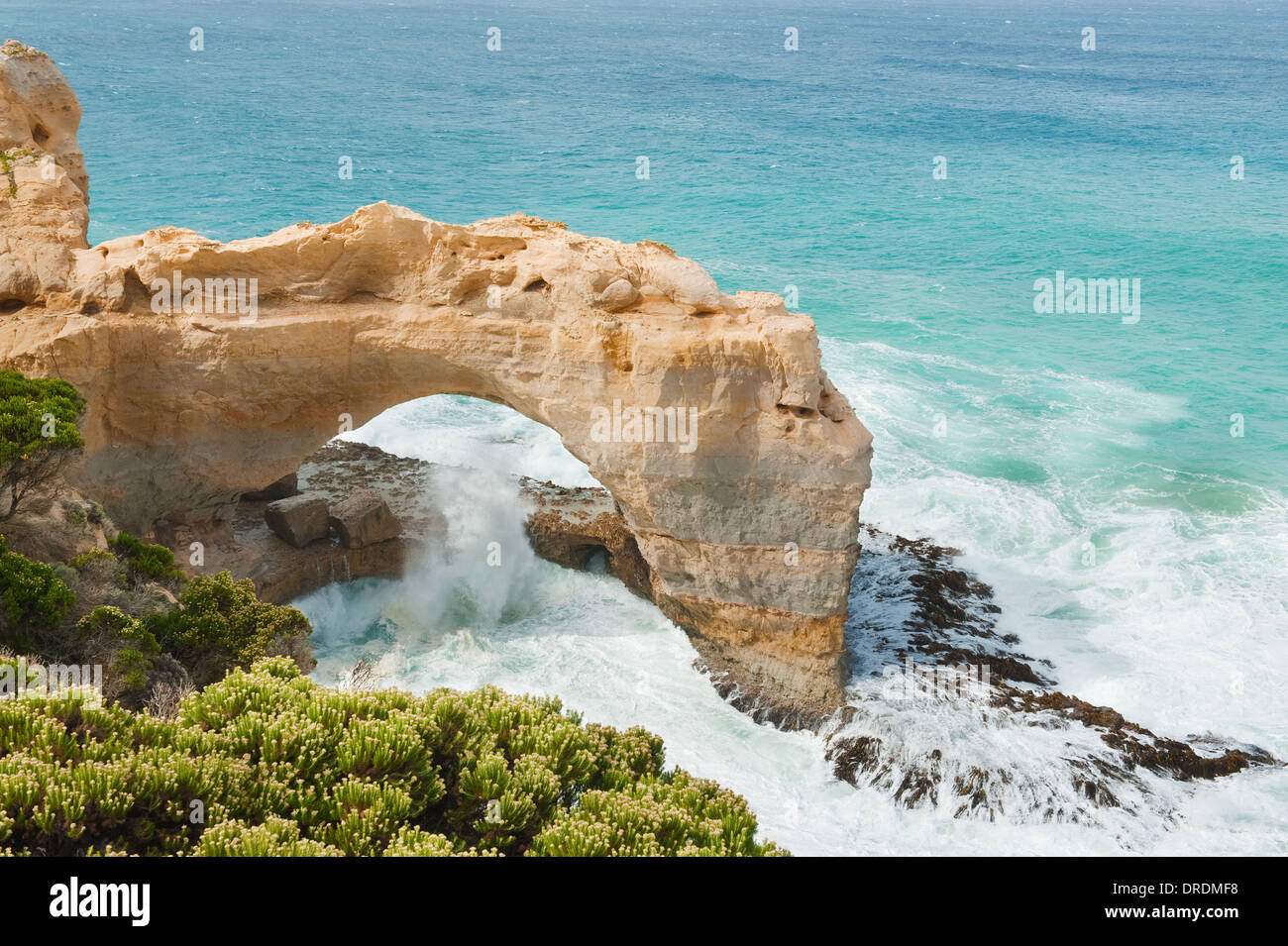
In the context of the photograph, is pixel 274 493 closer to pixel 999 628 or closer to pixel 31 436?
pixel 31 436

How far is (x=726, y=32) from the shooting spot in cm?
13875

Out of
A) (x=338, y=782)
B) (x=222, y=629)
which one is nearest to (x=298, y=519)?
(x=222, y=629)

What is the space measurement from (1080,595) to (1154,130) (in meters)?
60.9

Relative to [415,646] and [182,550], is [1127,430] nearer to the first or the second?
[415,646]

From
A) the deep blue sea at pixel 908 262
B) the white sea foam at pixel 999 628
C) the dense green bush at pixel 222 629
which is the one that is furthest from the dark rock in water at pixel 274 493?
the dense green bush at pixel 222 629

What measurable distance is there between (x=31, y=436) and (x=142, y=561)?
277 cm

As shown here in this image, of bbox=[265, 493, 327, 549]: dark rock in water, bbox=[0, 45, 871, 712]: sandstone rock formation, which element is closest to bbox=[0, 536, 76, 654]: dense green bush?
bbox=[0, 45, 871, 712]: sandstone rock formation

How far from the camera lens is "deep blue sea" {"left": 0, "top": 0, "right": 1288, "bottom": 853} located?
21.8 m

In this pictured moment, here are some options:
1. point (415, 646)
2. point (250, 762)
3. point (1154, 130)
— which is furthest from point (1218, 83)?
point (250, 762)

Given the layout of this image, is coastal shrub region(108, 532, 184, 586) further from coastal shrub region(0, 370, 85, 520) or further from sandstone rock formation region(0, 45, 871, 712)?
sandstone rock formation region(0, 45, 871, 712)

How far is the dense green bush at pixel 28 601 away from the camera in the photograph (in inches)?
588

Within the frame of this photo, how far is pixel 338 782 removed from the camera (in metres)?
11.4

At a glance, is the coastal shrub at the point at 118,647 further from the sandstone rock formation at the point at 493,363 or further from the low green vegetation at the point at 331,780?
the sandstone rock formation at the point at 493,363

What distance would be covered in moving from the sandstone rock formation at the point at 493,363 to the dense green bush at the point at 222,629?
3.92 metres
